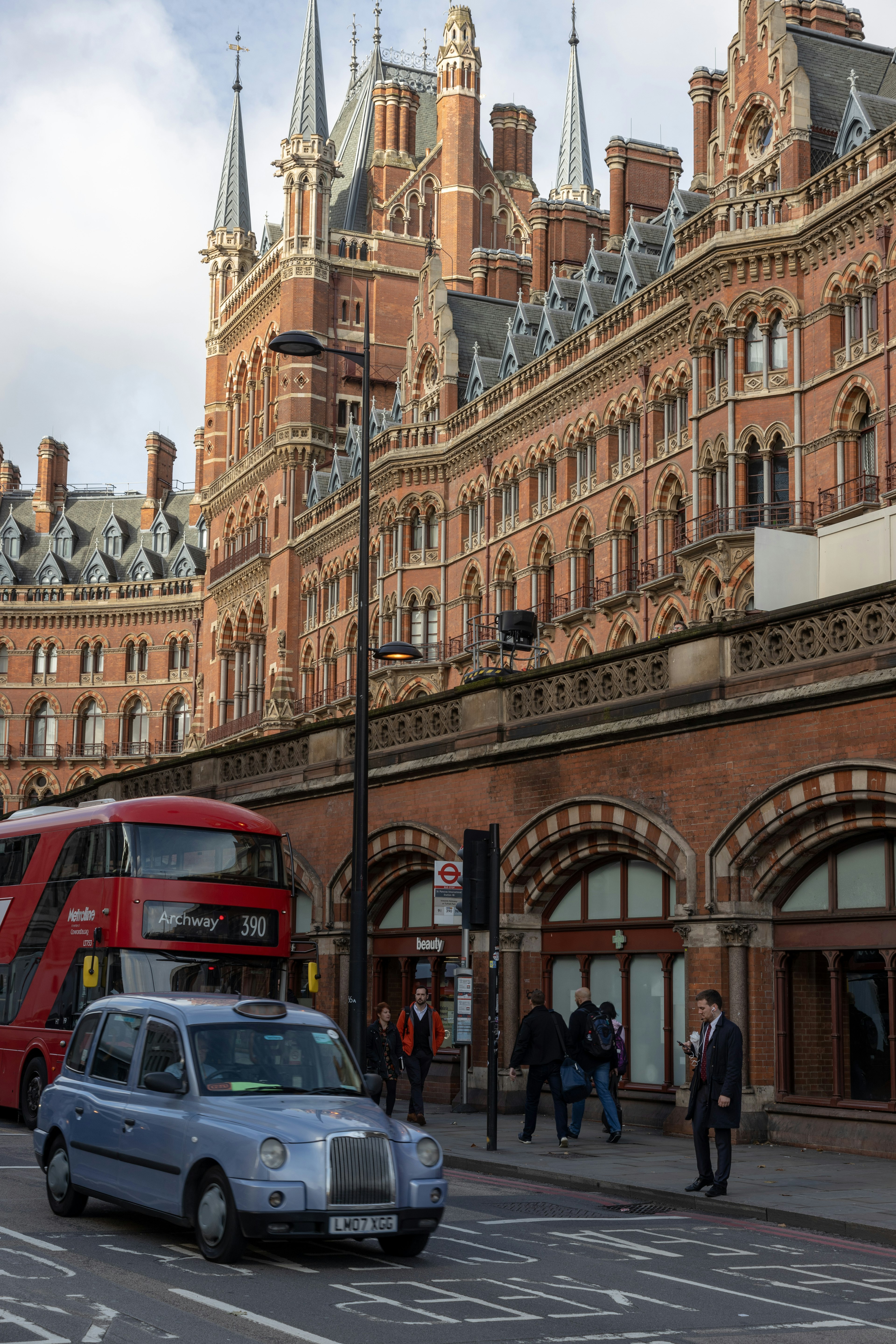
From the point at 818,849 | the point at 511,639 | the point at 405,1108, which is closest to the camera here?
the point at 818,849

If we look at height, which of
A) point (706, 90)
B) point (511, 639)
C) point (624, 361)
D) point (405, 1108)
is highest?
point (706, 90)

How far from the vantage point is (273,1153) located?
9.71 m

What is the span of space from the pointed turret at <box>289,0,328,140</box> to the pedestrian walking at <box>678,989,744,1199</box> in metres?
59.2

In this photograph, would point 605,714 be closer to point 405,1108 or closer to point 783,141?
point 405,1108

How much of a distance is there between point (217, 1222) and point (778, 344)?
99.3ft

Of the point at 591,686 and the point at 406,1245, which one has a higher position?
the point at 591,686

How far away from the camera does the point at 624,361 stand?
42969mm

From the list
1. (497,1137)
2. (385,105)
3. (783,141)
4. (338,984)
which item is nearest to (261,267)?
(385,105)

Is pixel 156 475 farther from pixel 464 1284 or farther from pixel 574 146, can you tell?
pixel 464 1284

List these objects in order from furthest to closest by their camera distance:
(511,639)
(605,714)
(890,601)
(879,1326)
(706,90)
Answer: (706,90), (511,639), (605,714), (890,601), (879,1326)

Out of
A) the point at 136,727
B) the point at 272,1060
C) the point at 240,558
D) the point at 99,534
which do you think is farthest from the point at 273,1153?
the point at 99,534

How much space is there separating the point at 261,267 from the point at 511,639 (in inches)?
1519

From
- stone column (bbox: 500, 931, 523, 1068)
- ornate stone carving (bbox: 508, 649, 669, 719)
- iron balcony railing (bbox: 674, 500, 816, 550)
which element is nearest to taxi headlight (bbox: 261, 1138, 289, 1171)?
ornate stone carving (bbox: 508, 649, 669, 719)

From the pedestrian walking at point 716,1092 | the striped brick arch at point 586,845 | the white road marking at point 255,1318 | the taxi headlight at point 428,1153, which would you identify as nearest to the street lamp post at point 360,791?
the striped brick arch at point 586,845
